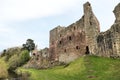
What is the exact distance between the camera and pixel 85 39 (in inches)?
2446

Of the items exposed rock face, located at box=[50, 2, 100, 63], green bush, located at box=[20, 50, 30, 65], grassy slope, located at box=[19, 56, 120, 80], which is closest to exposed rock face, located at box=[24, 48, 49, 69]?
exposed rock face, located at box=[50, 2, 100, 63]

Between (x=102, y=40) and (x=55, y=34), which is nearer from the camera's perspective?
(x=102, y=40)

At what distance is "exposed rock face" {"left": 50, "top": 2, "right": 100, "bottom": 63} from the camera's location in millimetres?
60500

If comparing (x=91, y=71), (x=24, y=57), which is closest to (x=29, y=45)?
(x=24, y=57)

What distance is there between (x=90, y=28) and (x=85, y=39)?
3152 mm

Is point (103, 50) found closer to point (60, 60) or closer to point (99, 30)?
point (99, 30)

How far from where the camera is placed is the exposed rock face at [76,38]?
60.5 m

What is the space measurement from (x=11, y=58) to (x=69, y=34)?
34.6 metres

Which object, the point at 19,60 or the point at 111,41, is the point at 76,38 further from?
the point at 19,60

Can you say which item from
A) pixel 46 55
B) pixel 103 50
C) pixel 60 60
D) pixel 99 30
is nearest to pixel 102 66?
pixel 103 50

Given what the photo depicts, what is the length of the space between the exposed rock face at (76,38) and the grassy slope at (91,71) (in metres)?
7.41

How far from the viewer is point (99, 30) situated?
199 ft

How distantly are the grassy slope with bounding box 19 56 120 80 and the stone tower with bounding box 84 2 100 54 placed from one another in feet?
16.7

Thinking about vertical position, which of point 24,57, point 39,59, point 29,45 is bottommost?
point 39,59
